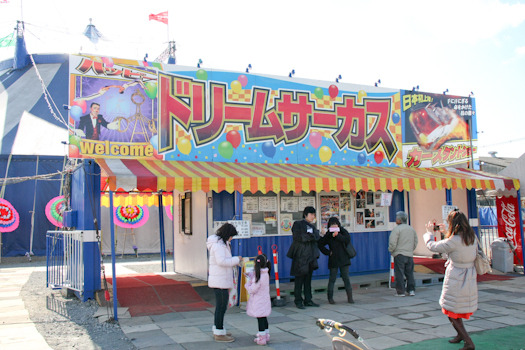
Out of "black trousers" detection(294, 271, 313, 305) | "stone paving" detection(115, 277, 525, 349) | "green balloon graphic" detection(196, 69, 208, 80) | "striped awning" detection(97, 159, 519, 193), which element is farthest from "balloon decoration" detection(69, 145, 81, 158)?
"black trousers" detection(294, 271, 313, 305)

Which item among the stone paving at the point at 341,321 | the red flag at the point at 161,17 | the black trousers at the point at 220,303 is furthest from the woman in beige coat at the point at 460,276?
the red flag at the point at 161,17

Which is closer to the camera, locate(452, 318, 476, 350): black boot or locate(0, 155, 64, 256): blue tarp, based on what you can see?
locate(452, 318, 476, 350): black boot

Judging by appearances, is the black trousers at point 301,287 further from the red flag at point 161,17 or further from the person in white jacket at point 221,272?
the red flag at point 161,17

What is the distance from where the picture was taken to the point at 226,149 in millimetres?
10055

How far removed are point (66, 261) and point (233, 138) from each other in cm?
433

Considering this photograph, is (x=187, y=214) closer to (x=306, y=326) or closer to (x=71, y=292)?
(x=71, y=292)

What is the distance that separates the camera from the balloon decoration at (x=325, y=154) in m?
11.0

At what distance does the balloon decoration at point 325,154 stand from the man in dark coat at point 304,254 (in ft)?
8.82

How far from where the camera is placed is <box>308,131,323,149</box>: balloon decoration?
35.7ft

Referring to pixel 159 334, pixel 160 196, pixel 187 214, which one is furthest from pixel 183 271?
pixel 159 334

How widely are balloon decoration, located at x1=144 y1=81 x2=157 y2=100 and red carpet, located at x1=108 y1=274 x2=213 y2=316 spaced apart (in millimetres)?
3920

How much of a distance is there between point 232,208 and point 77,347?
15.0 feet

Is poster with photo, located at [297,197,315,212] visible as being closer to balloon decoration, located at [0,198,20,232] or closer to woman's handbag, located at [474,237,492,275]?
woman's handbag, located at [474,237,492,275]

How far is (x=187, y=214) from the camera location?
452 inches
